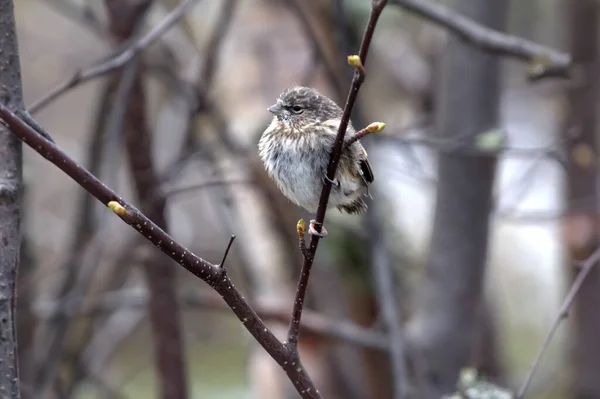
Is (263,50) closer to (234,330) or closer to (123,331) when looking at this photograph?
(123,331)

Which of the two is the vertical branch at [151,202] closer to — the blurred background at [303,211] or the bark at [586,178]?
the blurred background at [303,211]

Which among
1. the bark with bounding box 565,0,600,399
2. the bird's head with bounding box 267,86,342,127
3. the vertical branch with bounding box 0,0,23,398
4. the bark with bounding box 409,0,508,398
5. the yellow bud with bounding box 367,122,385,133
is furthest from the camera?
the bark with bounding box 565,0,600,399

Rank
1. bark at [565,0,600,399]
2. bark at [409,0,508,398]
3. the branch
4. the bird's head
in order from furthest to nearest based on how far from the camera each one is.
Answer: bark at [565,0,600,399], bark at [409,0,508,398], the branch, the bird's head

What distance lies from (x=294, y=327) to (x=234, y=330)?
6208mm

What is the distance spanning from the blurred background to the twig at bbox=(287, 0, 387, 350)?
81 cm

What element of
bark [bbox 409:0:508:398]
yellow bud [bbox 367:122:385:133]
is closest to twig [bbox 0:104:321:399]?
yellow bud [bbox 367:122:385:133]

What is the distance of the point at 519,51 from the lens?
2.52 metres

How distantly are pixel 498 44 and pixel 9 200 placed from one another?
166 cm

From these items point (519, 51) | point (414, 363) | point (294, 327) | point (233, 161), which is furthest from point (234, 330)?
point (294, 327)

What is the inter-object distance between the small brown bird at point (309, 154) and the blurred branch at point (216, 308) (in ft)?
3.95

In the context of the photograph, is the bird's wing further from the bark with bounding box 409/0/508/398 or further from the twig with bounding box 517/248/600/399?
the bark with bounding box 409/0/508/398

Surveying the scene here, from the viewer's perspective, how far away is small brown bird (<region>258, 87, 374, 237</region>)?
166 cm

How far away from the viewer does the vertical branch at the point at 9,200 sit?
1.37 m

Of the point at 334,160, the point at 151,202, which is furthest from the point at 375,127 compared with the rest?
the point at 151,202
